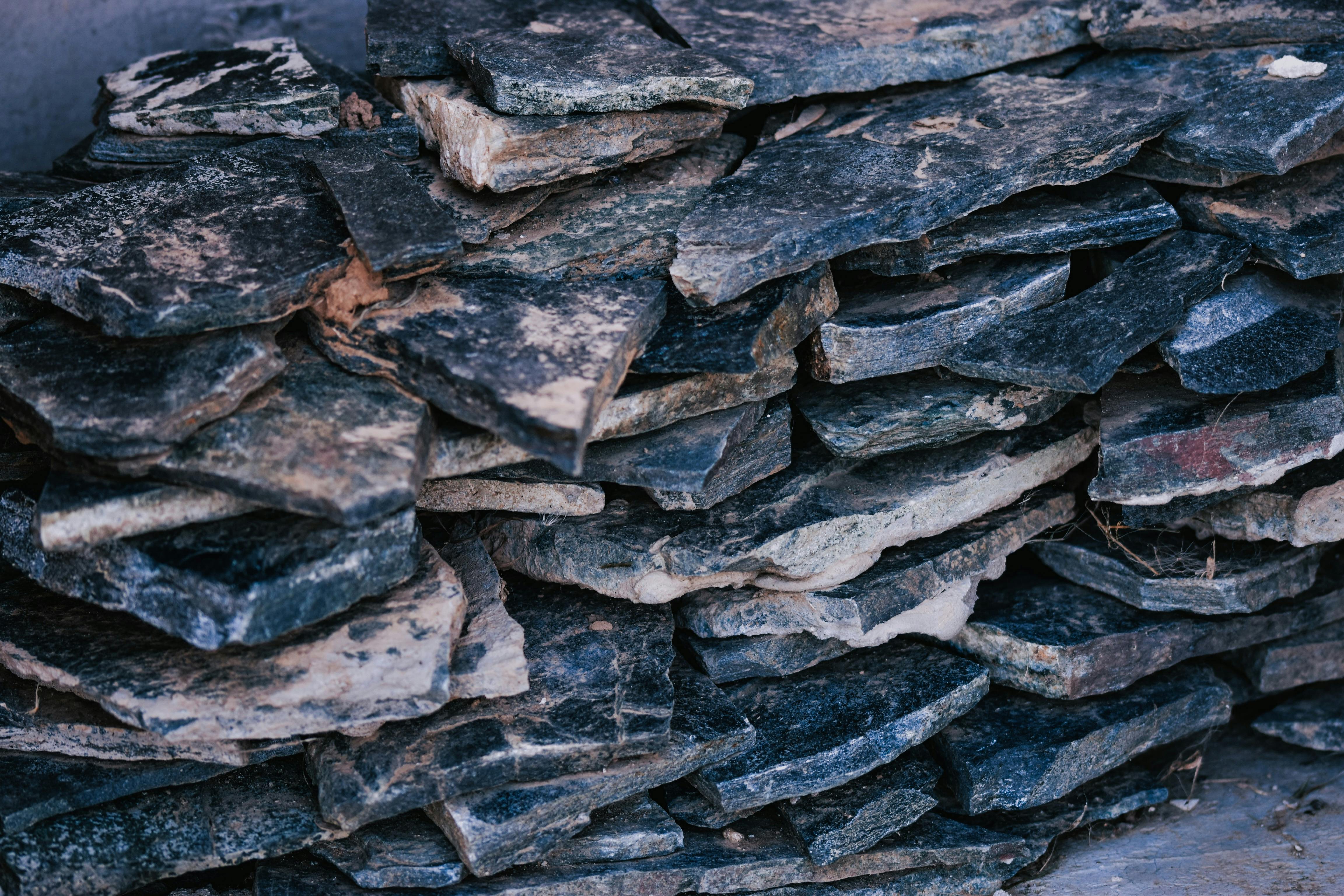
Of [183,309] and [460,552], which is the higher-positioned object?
[183,309]

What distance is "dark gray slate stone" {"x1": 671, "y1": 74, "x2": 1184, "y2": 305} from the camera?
265 cm

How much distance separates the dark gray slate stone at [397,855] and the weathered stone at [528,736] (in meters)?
0.10

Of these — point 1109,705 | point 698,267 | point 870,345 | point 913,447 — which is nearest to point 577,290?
point 698,267

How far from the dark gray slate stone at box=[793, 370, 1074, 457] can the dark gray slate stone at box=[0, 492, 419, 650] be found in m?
1.12

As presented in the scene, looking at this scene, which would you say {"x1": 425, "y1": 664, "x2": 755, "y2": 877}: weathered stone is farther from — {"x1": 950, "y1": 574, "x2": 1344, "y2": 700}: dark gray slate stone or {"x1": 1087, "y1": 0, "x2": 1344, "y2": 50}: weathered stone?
{"x1": 1087, "y1": 0, "x2": 1344, "y2": 50}: weathered stone

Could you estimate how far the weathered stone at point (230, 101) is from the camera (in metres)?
3.00

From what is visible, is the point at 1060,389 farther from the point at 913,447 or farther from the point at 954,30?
the point at 954,30

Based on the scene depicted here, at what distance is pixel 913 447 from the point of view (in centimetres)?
299

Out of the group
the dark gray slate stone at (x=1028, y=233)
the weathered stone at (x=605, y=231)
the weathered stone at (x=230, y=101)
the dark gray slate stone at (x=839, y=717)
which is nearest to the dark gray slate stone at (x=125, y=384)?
the weathered stone at (x=605, y=231)

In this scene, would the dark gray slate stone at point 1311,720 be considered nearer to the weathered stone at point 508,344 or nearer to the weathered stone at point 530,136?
the weathered stone at point 508,344

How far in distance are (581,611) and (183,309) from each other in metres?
1.24

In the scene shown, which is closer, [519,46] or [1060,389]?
[1060,389]

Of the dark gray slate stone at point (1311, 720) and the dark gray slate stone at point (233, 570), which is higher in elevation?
the dark gray slate stone at point (233, 570)

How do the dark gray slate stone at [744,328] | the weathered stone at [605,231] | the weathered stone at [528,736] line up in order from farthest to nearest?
1. the weathered stone at [605,231]
2. the dark gray slate stone at [744,328]
3. the weathered stone at [528,736]
